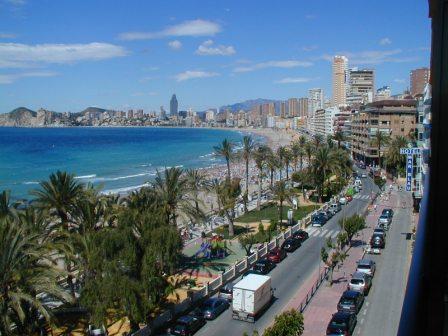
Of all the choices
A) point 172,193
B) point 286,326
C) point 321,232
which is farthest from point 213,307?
point 321,232

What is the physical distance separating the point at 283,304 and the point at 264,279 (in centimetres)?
150

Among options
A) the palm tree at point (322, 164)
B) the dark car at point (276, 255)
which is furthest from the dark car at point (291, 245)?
the palm tree at point (322, 164)

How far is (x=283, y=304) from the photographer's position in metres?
19.2

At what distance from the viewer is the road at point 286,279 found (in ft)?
56.4

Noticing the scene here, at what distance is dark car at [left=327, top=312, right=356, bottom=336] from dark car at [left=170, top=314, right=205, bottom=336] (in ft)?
15.0

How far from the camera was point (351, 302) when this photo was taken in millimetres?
17438

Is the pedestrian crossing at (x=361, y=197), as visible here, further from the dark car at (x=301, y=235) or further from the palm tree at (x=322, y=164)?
the dark car at (x=301, y=235)

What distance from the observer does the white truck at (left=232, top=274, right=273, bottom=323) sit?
17469 millimetres

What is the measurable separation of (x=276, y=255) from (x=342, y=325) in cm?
985

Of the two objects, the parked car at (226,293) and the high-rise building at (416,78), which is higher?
the high-rise building at (416,78)

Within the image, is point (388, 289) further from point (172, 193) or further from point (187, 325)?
point (172, 193)

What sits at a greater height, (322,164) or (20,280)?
(322,164)

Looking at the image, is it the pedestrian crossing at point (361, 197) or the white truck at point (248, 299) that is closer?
the white truck at point (248, 299)

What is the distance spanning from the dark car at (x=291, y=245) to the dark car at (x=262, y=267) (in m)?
3.33
